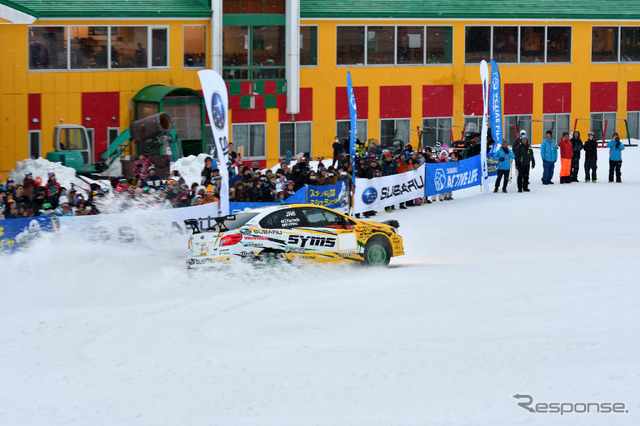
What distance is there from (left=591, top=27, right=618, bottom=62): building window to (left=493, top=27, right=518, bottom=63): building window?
142 inches

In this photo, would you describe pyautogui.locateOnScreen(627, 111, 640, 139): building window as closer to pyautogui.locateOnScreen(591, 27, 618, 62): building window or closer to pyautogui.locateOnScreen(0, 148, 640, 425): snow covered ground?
pyautogui.locateOnScreen(591, 27, 618, 62): building window

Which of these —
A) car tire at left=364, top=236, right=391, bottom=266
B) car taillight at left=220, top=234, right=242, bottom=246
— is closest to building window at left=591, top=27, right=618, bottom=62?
car tire at left=364, top=236, right=391, bottom=266

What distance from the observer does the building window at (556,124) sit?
134 feet

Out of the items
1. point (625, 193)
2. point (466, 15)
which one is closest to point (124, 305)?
point (625, 193)

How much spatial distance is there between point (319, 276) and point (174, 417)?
22.3 feet

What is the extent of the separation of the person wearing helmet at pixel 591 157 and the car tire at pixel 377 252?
539 inches

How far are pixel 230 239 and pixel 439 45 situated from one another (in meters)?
23.7

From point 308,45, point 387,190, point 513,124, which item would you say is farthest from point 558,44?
point 387,190

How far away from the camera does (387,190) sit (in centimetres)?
2491

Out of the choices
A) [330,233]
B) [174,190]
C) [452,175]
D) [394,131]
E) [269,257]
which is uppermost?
[394,131]

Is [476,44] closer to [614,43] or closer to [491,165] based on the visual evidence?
[614,43]

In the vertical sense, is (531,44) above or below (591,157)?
above

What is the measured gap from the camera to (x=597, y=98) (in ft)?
135

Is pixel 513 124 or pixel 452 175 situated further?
pixel 513 124
